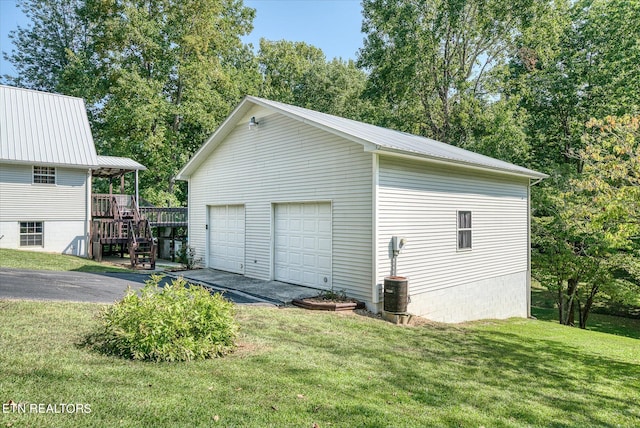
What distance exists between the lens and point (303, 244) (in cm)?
1050

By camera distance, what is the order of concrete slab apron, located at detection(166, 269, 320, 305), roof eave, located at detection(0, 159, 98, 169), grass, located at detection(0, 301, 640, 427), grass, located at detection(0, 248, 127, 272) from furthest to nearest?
roof eave, located at detection(0, 159, 98, 169) < grass, located at detection(0, 248, 127, 272) < concrete slab apron, located at detection(166, 269, 320, 305) < grass, located at detection(0, 301, 640, 427)

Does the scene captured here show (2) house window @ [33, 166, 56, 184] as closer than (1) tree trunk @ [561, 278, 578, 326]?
Yes

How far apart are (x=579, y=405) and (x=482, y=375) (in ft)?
3.96

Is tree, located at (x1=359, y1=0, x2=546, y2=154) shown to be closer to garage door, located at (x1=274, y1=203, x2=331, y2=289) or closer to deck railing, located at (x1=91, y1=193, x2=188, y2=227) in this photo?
deck railing, located at (x1=91, y1=193, x2=188, y2=227)

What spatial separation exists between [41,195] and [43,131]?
312 cm

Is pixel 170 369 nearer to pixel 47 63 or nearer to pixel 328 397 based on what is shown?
pixel 328 397

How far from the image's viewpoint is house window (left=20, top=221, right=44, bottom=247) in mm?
16750

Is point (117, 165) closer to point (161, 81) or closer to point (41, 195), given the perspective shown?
point (41, 195)

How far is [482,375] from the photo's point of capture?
587cm

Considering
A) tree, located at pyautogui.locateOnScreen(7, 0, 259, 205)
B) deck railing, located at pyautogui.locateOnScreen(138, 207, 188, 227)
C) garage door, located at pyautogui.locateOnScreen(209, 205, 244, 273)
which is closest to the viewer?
garage door, located at pyautogui.locateOnScreen(209, 205, 244, 273)

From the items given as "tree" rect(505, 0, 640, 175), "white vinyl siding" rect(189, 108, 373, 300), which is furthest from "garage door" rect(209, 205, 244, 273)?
"tree" rect(505, 0, 640, 175)

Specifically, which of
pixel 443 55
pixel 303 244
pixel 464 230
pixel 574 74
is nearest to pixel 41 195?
pixel 303 244

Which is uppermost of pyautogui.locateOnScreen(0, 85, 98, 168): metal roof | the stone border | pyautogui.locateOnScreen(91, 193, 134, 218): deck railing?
pyautogui.locateOnScreen(0, 85, 98, 168): metal roof

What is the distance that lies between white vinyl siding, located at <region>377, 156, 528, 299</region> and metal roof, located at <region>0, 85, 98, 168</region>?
47.9 ft
